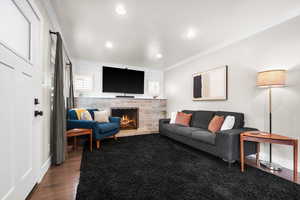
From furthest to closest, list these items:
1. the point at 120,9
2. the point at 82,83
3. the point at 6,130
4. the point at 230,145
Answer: the point at 82,83
the point at 230,145
the point at 120,9
the point at 6,130

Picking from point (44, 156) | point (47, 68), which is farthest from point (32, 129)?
point (47, 68)

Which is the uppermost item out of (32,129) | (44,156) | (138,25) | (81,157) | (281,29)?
(138,25)

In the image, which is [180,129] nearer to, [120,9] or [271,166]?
[271,166]

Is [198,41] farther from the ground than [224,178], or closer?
farther from the ground

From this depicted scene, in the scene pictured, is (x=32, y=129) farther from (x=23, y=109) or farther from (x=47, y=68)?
(x=47, y=68)

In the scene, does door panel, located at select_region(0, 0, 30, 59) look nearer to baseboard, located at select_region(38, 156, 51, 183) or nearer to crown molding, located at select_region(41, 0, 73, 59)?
crown molding, located at select_region(41, 0, 73, 59)

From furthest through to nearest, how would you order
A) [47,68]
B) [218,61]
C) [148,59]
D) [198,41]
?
[148,59], [218,61], [198,41], [47,68]

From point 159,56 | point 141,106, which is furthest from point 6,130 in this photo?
point 141,106

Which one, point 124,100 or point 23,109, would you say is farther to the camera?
point 124,100

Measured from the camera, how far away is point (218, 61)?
3.34m

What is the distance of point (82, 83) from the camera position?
4.28m

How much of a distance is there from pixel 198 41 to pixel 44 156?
350cm

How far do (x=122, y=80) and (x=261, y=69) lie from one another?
382cm

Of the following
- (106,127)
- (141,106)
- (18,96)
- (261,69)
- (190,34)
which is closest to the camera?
(18,96)
